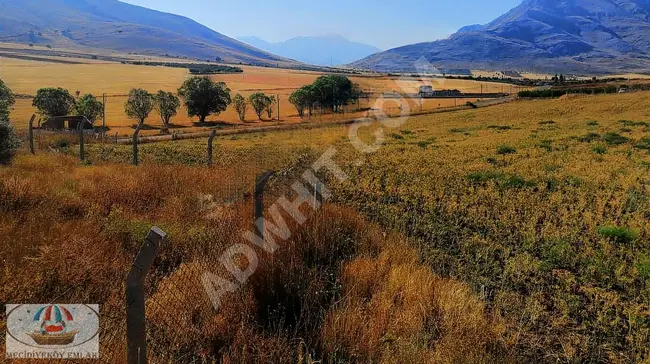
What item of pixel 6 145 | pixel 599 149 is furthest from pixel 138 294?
pixel 599 149

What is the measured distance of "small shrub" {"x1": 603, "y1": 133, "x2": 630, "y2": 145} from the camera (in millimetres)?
19281

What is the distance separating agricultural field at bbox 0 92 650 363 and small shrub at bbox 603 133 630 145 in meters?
8.33

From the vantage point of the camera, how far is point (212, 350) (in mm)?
3725

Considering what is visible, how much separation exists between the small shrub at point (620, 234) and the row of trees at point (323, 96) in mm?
71818

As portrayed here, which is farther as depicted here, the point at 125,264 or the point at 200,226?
the point at 200,226

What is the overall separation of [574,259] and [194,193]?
666 centimetres

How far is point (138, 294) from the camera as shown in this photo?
2.85 meters

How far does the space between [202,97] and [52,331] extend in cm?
7767

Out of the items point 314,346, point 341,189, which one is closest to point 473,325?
point 314,346

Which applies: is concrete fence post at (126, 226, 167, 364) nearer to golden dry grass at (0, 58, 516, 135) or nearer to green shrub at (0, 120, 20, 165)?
green shrub at (0, 120, 20, 165)

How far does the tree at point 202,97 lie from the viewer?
76375mm

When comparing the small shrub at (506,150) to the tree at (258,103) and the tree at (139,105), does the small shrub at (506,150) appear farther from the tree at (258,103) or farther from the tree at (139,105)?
the tree at (139,105)

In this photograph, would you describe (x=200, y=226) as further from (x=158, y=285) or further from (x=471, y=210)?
(x=471, y=210)

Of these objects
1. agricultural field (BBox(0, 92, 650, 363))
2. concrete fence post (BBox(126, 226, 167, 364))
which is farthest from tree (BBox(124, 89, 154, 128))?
concrete fence post (BBox(126, 226, 167, 364))
